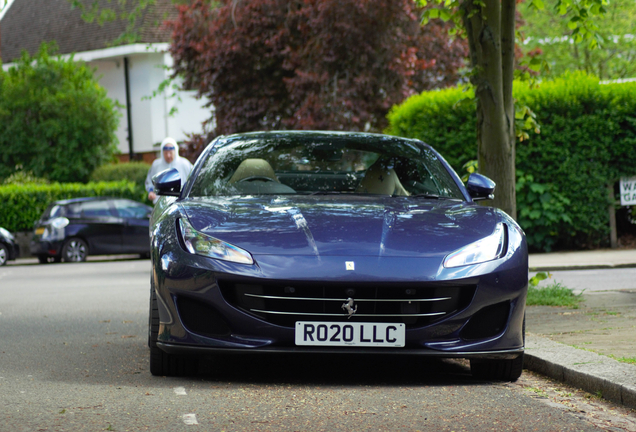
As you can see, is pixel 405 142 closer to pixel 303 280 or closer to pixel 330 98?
pixel 303 280

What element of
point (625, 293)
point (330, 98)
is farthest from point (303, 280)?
point (330, 98)

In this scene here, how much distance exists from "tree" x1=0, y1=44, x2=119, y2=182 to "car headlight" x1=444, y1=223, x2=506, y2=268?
92.0ft

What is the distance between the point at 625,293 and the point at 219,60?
1485 cm

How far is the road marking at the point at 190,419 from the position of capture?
151 inches

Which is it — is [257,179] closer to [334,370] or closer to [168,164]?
Result: [334,370]

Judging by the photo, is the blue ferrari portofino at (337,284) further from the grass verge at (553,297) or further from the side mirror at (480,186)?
the grass verge at (553,297)

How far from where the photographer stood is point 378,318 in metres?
4.54

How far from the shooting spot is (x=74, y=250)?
2050 cm

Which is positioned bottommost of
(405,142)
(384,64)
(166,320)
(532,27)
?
(166,320)

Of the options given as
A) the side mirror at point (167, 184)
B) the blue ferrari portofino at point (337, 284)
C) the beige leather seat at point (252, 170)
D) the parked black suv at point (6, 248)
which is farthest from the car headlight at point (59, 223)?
the blue ferrari portofino at point (337, 284)

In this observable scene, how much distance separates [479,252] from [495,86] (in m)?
3.78

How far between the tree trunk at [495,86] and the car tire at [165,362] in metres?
4.25

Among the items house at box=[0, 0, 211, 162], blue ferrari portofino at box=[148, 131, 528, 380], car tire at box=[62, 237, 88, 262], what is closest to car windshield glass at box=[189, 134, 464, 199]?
blue ferrari portofino at box=[148, 131, 528, 380]

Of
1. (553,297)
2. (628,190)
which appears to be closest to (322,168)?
(553,297)
